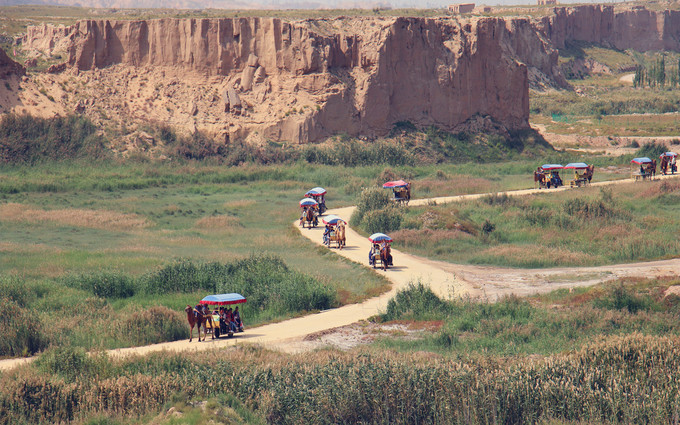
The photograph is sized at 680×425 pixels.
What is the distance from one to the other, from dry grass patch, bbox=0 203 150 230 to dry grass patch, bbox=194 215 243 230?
2.59m

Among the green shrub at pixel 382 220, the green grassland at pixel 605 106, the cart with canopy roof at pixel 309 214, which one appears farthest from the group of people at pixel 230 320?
the green grassland at pixel 605 106

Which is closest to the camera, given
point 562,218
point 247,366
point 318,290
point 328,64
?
point 247,366

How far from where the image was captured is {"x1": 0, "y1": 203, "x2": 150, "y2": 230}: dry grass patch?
35.3 meters

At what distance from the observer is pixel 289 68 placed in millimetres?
61938

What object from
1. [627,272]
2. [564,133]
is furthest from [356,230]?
[564,133]

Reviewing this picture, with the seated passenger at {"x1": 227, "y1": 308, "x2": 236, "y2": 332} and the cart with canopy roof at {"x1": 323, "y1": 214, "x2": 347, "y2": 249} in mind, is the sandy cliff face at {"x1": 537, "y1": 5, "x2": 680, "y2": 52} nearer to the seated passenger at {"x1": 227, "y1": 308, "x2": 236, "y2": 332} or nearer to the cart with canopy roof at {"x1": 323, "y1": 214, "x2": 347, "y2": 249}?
the cart with canopy roof at {"x1": 323, "y1": 214, "x2": 347, "y2": 249}

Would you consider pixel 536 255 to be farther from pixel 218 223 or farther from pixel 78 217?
pixel 78 217

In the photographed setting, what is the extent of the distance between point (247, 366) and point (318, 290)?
25.6 feet

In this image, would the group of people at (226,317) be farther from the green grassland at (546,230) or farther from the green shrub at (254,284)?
the green grassland at (546,230)

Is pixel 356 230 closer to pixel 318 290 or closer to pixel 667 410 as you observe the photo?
pixel 318 290

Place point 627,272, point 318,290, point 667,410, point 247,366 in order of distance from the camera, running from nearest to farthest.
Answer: point 667,410
point 247,366
point 318,290
point 627,272

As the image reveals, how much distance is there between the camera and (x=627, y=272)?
79.3 feet

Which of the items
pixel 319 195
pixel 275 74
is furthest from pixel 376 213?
pixel 275 74

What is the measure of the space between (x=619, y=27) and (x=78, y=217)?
460ft
